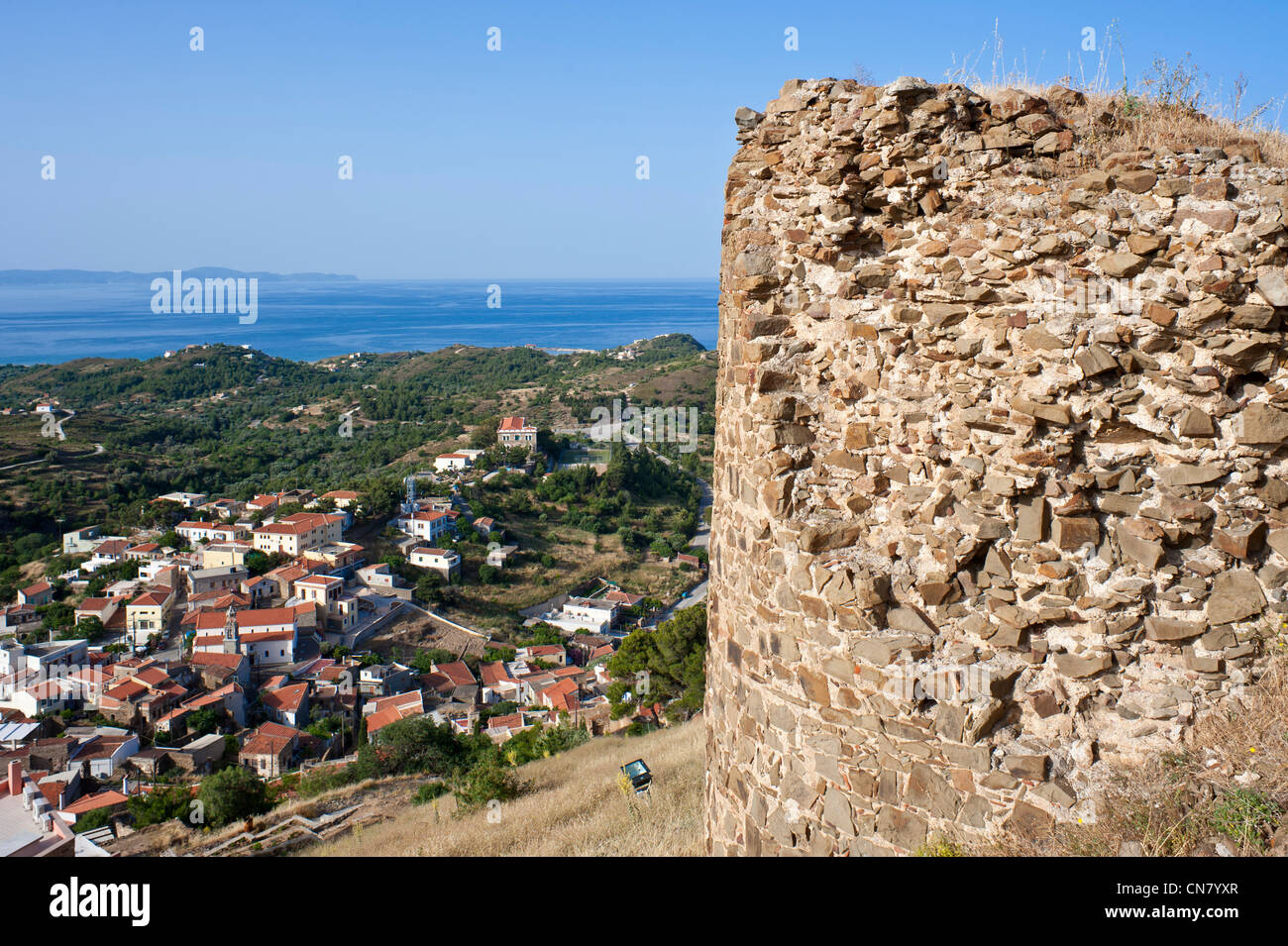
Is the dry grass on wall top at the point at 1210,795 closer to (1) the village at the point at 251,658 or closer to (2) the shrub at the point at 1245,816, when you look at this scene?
(2) the shrub at the point at 1245,816

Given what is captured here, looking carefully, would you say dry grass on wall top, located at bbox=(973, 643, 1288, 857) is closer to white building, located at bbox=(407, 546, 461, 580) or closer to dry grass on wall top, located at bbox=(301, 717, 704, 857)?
dry grass on wall top, located at bbox=(301, 717, 704, 857)

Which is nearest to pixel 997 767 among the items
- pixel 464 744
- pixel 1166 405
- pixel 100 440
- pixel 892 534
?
pixel 892 534

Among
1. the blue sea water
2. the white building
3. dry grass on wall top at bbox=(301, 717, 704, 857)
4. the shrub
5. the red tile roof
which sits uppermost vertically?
the blue sea water

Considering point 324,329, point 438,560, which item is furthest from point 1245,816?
point 324,329

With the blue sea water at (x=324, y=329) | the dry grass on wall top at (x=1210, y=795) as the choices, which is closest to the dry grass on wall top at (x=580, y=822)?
the dry grass on wall top at (x=1210, y=795)

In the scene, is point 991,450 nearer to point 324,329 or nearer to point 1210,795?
point 1210,795

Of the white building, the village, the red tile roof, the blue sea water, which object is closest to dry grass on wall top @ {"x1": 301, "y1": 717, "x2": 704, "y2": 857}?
the village
